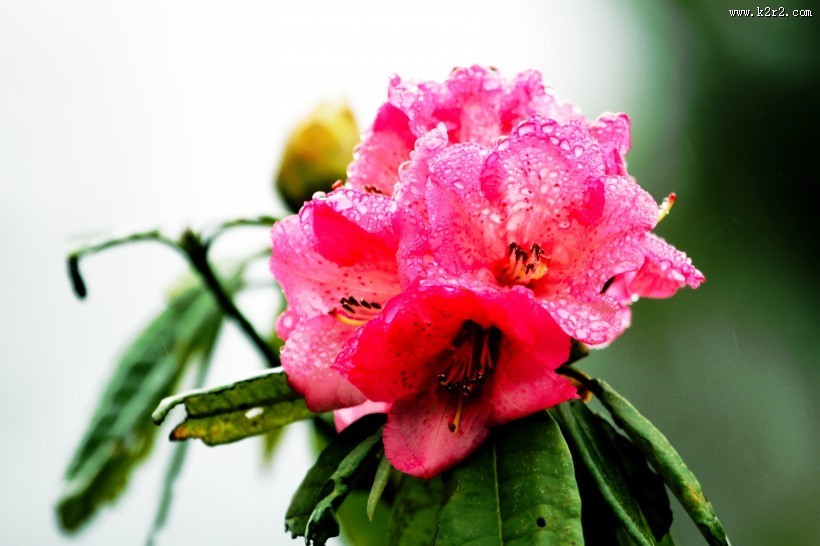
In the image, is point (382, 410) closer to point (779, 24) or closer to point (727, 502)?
point (727, 502)

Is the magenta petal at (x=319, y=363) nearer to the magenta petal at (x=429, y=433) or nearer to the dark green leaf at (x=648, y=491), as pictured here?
the magenta petal at (x=429, y=433)

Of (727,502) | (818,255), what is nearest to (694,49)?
(818,255)

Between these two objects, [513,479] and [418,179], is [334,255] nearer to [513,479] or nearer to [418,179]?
[418,179]

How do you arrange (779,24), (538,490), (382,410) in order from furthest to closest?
(779,24)
(382,410)
(538,490)

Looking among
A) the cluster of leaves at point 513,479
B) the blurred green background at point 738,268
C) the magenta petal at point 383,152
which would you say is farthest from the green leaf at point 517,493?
the blurred green background at point 738,268

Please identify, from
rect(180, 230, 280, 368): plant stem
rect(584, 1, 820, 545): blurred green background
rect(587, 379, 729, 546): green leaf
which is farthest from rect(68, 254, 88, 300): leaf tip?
rect(584, 1, 820, 545): blurred green background

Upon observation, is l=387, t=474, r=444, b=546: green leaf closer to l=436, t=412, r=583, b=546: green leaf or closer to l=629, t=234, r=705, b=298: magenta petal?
l=436, t=412, r=583, b=546: green leaf
